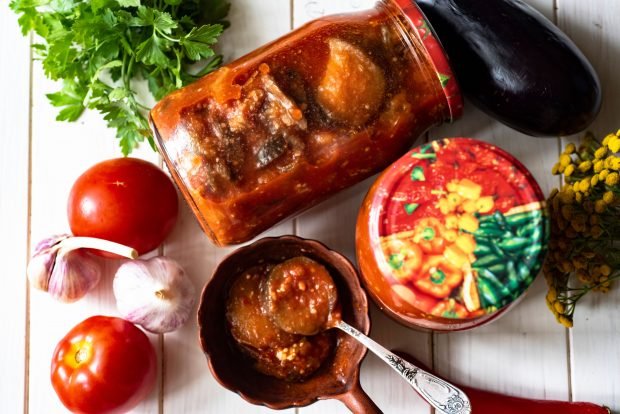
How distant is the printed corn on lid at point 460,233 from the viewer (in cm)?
81

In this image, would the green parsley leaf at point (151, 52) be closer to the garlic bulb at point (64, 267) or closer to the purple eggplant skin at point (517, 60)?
the garlic bulb at point (64, 267)

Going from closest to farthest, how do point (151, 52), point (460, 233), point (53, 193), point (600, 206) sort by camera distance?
point (460, 233) < point (600, 206) < point (151, 52) < point (53, 193)

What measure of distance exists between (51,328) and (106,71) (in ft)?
1.47

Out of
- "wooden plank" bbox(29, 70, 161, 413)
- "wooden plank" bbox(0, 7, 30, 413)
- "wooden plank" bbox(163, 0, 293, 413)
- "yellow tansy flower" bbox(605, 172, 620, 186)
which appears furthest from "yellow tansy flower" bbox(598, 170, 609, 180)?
"wooden plank" bbox(0, 7, 30, 413)

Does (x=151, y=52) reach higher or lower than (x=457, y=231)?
higher

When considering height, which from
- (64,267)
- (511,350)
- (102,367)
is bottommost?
(511,350)

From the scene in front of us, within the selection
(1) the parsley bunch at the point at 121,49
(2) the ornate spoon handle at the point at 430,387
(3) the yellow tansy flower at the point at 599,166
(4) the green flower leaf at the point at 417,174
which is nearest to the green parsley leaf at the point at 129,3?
(1) the parsley bunch at the point at 121,49

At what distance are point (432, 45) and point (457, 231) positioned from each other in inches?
10.7

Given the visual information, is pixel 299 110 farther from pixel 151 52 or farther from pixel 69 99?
Answer: pixel 69 99

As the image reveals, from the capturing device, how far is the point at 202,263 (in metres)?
1.12

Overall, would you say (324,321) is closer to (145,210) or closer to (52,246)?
(145,210)

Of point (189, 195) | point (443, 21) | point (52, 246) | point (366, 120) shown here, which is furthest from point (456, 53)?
point (52, 246)

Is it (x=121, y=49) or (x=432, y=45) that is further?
(x=121, y=49)

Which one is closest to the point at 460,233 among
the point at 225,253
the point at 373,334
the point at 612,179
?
the point at 612,179
